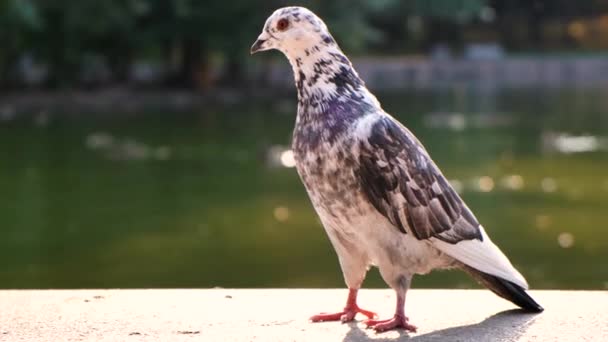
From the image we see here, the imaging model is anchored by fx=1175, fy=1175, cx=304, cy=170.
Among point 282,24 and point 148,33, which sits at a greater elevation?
point 148,33

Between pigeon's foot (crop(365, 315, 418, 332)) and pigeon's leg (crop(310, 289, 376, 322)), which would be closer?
pigeon's foot (crop(365, 315, 418, 332))

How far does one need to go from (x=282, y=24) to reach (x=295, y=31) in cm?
6

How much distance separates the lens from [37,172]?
15516 mm

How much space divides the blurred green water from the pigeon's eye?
4.26 m

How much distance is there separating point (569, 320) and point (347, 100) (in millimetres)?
1334

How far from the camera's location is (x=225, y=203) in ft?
41.7

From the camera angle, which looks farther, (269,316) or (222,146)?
(222,146)

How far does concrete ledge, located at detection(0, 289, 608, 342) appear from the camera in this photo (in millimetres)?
4719

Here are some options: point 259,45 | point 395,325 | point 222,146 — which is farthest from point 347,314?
point 222,146

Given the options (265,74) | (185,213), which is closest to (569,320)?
(185,213)

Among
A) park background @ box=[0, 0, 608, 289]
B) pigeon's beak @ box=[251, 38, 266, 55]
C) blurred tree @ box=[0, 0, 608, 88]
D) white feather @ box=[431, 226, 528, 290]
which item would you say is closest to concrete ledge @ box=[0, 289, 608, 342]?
white feather @ box=[431, 226, 528, 290]

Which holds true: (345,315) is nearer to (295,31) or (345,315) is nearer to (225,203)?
(295,31)

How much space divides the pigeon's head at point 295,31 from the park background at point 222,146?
4178 mm

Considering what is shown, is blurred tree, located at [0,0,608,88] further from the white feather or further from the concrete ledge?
the white feather
